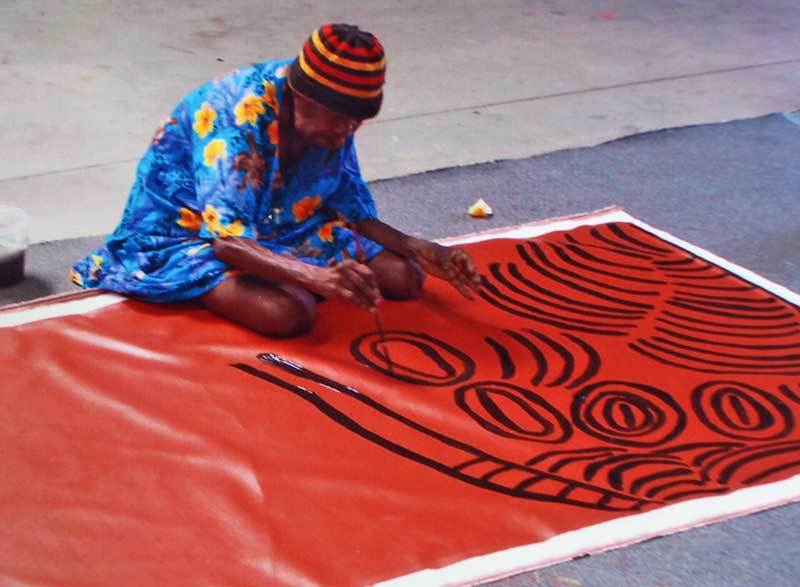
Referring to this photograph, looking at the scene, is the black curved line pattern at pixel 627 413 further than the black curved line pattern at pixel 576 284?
No

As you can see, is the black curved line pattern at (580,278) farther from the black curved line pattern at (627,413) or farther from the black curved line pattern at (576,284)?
the black curved line pattern at (627,413)

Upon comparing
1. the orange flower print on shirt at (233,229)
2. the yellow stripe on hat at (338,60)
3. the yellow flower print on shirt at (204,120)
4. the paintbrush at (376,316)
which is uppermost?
the yellow stripe on hat at (338,60)

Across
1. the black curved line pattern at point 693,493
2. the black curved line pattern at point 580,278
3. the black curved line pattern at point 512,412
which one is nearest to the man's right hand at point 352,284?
the black curved line pattern at point 512,412

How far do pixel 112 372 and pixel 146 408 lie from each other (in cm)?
19

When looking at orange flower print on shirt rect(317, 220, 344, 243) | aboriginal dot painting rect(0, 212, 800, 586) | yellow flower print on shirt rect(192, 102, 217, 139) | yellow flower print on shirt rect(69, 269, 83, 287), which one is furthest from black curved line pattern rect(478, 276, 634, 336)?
yellow flower print on shirt rect(69, 269, 83, 287)

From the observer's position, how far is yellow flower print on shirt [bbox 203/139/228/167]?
2678mm

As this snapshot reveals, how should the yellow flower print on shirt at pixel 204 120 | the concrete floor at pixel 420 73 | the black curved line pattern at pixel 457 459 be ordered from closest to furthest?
the black curved line pattern at pixel 457 459
the yellow flower print on shirt at pixel 204 120
the concrete floor at pixel 420 73

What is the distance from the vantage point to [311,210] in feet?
9.85

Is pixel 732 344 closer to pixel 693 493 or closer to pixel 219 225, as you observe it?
→ pixel 693 493

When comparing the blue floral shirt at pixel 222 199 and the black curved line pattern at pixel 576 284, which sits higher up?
the blue floral shirt at pixel 222 199

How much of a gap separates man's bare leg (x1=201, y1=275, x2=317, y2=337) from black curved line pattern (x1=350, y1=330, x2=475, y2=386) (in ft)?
0.49

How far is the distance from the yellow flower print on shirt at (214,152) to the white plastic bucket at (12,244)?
73 centimetres

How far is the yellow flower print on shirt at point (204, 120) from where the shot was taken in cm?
275

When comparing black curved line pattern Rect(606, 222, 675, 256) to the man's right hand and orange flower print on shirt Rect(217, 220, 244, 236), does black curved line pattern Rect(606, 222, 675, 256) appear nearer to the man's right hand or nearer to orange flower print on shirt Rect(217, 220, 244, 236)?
the man's right hand
